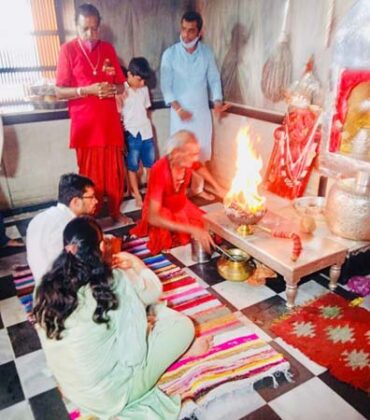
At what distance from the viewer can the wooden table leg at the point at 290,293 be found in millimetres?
2607

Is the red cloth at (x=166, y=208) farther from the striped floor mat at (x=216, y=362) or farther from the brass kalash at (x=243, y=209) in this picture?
the striped floor mat at (x=216, y=362)

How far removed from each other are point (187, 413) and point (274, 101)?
319cm

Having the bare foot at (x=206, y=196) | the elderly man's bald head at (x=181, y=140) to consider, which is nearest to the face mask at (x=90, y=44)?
the elderly man's bald head at (x=181, y=140)

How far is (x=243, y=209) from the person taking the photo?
2.85 meters

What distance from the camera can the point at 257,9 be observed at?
13.6ft

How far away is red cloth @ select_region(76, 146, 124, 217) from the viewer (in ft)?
12.8

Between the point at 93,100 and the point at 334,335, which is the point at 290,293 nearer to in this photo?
the point at 334,335

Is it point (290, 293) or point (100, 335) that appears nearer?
point (100, 335)

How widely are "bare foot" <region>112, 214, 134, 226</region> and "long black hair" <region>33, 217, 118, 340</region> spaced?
245 cm

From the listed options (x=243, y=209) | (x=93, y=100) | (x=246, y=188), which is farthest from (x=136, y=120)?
(x=243, y=209)

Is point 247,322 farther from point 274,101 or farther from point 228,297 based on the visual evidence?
point 274,101

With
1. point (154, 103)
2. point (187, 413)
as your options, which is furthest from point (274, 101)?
point (187, 413)

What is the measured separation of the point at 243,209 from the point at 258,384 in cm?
116

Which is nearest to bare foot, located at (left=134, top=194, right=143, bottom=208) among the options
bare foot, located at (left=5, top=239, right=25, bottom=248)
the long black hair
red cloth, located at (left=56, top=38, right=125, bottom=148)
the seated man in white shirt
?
red cloth, located at (left=56, top=38, right=125, bottom=148)
